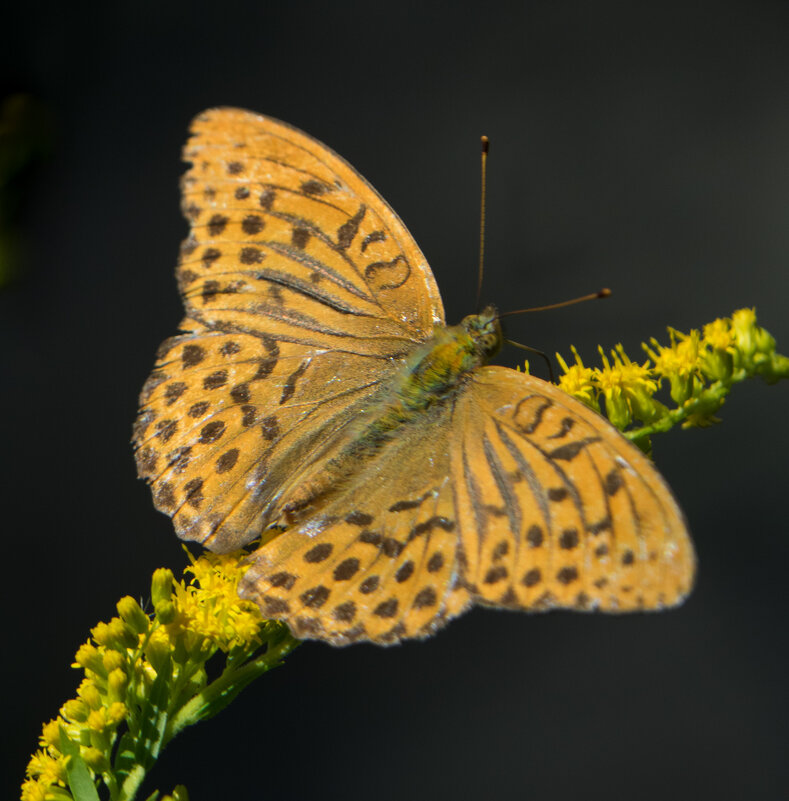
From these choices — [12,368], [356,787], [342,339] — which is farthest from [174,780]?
[342,339]

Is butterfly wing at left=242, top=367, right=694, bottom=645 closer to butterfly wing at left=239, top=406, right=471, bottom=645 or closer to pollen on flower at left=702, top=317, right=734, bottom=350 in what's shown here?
butterfly wing at left=239, top=406, right=471, bottom=645

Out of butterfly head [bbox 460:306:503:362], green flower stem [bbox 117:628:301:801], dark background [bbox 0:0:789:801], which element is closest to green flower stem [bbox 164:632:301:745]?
green flower stem [bbox 117:628:301:801]

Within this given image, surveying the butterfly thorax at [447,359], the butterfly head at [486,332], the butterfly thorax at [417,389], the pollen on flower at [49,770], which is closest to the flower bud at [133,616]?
the pollen on flower at [49,770]

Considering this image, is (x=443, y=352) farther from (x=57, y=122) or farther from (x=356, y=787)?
(x=57, y=122)

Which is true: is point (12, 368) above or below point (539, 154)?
below

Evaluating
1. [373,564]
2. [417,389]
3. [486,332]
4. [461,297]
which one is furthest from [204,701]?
[461,297]

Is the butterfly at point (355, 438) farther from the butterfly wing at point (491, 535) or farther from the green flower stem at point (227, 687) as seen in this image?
the green flower stem at point (227, 687)
